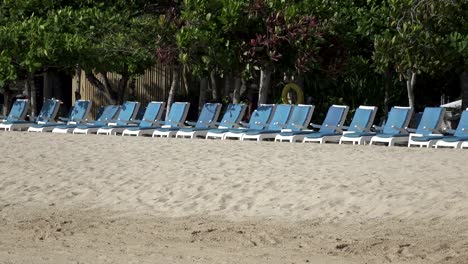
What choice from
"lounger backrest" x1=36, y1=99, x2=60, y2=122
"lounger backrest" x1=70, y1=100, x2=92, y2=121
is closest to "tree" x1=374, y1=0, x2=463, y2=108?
"lounger backrest" x1=70, y1=100, x2=92, y2=121

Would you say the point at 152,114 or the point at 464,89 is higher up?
the point at 464,89

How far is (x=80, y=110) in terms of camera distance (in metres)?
23.9

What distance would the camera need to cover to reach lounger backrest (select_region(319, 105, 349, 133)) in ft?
64.0

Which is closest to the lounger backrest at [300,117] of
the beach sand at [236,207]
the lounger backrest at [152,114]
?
the lounger backrest at [152,114]

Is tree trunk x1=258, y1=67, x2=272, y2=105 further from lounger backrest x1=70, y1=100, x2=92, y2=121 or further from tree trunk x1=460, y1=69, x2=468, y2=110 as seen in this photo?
tree trunk x1=460, y1=69, x2=468, y2=110

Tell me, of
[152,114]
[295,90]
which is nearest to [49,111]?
[152,114]

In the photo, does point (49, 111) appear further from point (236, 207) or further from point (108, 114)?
point (236, 207)

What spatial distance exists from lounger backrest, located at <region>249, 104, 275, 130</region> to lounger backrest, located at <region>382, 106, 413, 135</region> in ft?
8.37

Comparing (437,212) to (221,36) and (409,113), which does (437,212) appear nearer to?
(409,113)

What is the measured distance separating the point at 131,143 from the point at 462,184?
7.78 metres

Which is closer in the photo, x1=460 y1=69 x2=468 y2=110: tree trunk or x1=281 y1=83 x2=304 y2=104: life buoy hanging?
x1=281 y1=83 x2=304 y2=104: life buoy hanging

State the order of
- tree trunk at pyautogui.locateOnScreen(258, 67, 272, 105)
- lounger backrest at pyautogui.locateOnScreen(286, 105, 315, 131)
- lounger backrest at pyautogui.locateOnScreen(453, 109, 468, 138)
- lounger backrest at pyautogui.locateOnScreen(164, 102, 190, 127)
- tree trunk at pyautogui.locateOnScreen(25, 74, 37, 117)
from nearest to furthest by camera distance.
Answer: lounger backrest at pyautogui.locateOnScreen(453, 109, 468, 138)
lounger backrest at pyautogui.locateOnScreen(286, 105, 315, 131)
lounger backrest at pyautogui.locateOnScreen(164, 102, 190, 127)
tree trunk at pyautogui.locateOnScreen(258, 67, 272, 105)
tree trunk at pyautogui.locateOnScreen(25, 74, 37, 117)

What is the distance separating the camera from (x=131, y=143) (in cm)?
1752

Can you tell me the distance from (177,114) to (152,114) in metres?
0.61
